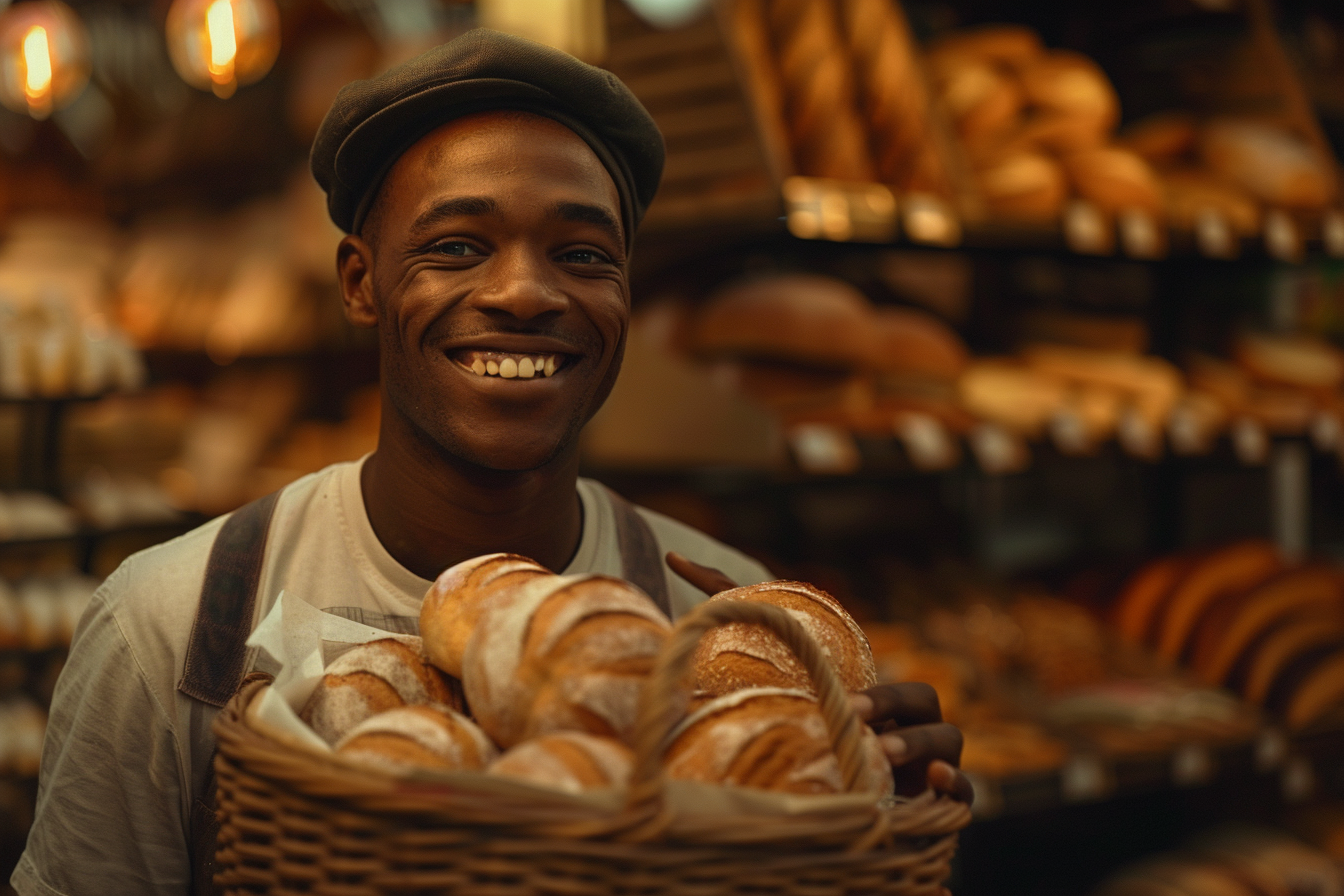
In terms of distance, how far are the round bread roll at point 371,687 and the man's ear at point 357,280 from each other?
44cm

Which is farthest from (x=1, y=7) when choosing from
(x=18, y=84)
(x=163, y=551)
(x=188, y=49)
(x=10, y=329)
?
(x=163, y=551)

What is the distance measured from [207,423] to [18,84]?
109 cm

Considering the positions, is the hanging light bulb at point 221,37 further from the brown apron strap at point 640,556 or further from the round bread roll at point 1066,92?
the brown apron strap at point 640,556

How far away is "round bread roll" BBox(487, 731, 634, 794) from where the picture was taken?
744mm

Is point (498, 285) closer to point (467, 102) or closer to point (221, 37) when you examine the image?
point (467, 102)

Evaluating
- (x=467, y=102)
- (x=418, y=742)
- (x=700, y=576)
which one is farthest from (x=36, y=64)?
(x=418, y=742)

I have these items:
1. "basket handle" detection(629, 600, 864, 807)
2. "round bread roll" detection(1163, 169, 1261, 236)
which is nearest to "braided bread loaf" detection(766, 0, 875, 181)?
"round bread roll" detection(1163, 169, 1261, 236)

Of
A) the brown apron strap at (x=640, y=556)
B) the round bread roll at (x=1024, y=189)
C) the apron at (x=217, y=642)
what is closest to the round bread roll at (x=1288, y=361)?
the round bread roll at (x=1024, y=189)

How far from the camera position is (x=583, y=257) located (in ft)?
3.89

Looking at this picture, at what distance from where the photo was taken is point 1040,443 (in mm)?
2818

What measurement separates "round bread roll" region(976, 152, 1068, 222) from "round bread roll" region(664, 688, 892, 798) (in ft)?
6.92

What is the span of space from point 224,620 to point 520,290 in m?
0.45

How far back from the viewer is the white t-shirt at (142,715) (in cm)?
114

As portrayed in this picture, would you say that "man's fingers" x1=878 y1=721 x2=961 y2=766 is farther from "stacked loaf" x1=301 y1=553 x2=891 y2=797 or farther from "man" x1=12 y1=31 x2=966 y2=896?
"man" x1=12 y1=31 x2=966 y2=896
